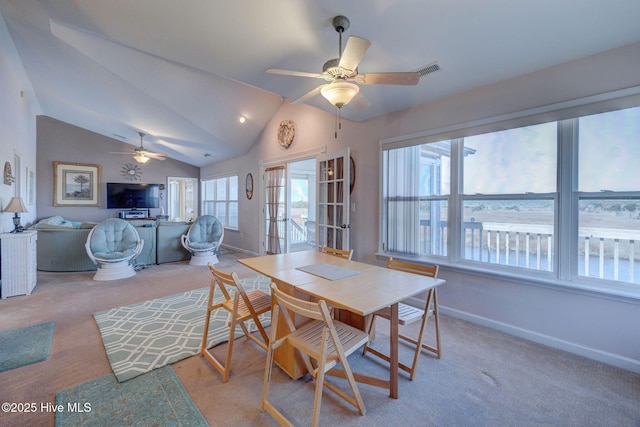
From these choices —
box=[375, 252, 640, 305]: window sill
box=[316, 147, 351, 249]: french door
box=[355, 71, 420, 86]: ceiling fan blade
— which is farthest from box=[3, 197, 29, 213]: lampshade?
→ box=[375, 252, 640, 305]: window sill

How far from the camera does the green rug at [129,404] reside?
159 cm

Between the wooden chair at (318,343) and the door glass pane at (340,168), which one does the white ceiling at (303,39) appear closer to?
the door glass pane at (340,168)

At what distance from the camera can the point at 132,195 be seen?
8523mm

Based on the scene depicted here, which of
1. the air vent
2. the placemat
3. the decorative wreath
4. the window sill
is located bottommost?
the window sill

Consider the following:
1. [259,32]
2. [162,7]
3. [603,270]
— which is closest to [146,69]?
[162,7]

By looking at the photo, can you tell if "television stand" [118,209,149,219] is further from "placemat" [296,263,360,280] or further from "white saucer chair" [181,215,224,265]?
"placemat" [296,263,360,280]

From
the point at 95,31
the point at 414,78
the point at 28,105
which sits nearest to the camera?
the point at 414,78

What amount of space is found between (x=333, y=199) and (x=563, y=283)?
112 inches

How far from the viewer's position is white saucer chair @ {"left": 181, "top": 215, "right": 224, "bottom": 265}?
218 inches

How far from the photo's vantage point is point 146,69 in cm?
416

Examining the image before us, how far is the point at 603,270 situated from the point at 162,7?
442 cm

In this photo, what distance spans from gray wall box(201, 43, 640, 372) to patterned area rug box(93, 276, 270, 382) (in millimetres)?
2150

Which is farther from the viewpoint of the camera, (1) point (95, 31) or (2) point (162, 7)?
(1) point (95, 31)

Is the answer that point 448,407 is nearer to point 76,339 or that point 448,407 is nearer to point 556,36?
point 556,36
